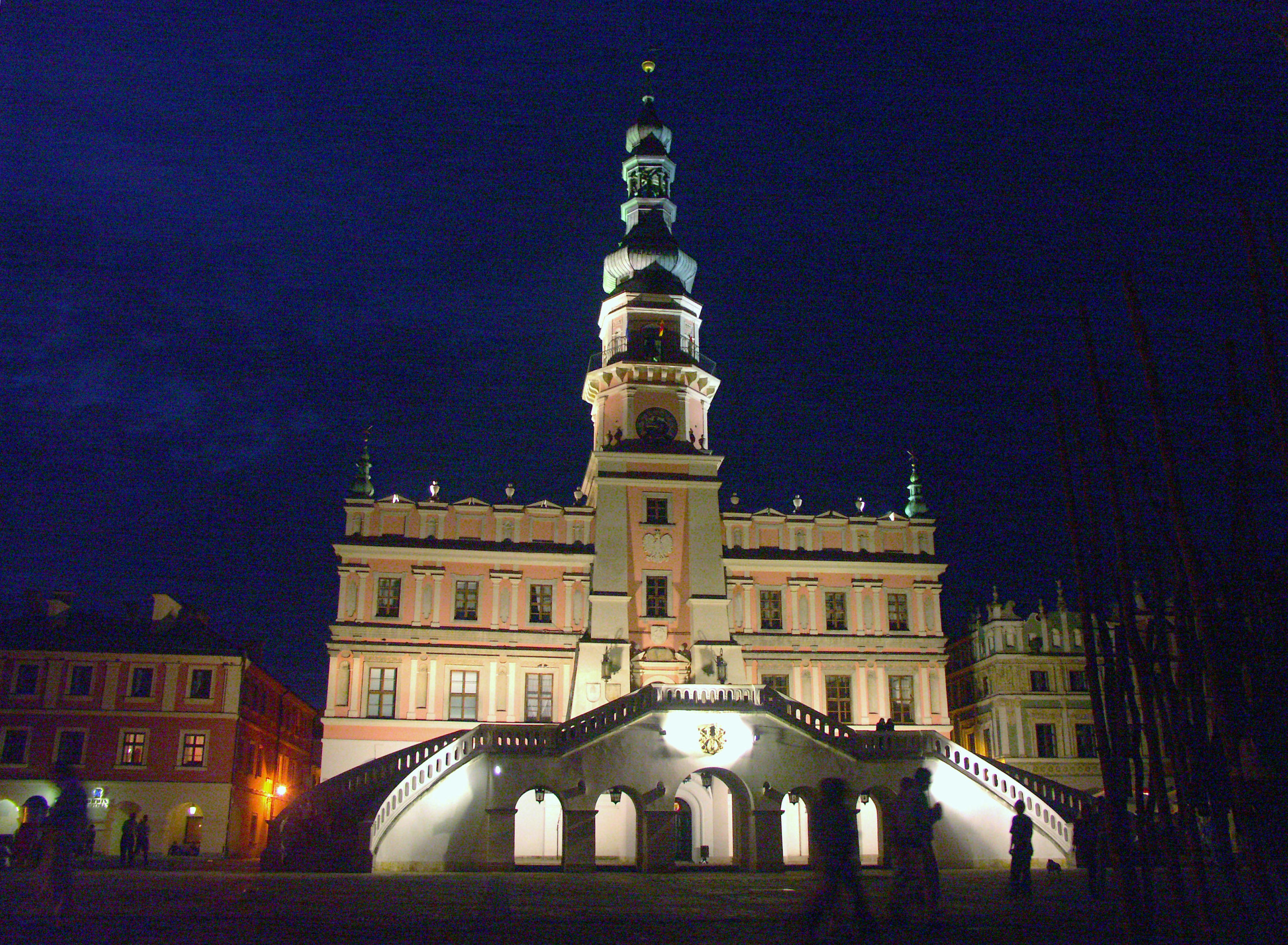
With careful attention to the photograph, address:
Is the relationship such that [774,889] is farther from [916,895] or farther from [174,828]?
[174,828]

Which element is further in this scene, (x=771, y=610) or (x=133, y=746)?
(x=771, y=610)

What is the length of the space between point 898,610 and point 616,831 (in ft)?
48.6

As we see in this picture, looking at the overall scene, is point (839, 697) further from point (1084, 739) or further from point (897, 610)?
point (1084, 739)

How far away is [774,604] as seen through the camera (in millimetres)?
49094

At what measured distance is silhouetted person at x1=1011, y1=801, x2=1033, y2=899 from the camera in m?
21.0

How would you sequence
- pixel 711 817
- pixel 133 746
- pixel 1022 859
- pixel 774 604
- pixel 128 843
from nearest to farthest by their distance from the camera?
pixel 1022 859 < pixel 128 843 < pixel 711 817 < pixel 133 746 < pixel 774 604

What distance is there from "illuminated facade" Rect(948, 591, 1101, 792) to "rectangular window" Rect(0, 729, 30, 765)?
41392 mm

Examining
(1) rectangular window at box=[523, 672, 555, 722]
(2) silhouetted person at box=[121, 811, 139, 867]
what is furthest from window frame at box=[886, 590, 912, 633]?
(2) silhouetted person at box=[121, 811, 139, 867]

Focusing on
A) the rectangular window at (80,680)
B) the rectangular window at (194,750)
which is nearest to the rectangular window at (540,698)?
the rectangular window at (194,750)

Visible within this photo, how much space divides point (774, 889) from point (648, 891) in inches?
99.4

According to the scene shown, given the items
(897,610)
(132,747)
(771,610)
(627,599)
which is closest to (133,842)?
(132,747)

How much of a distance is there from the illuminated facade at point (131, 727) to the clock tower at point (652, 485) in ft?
51.8

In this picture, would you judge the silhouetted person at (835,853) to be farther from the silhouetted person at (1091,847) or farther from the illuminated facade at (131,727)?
the illuminated facade at (131,727)

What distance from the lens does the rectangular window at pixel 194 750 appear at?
4862 cm
